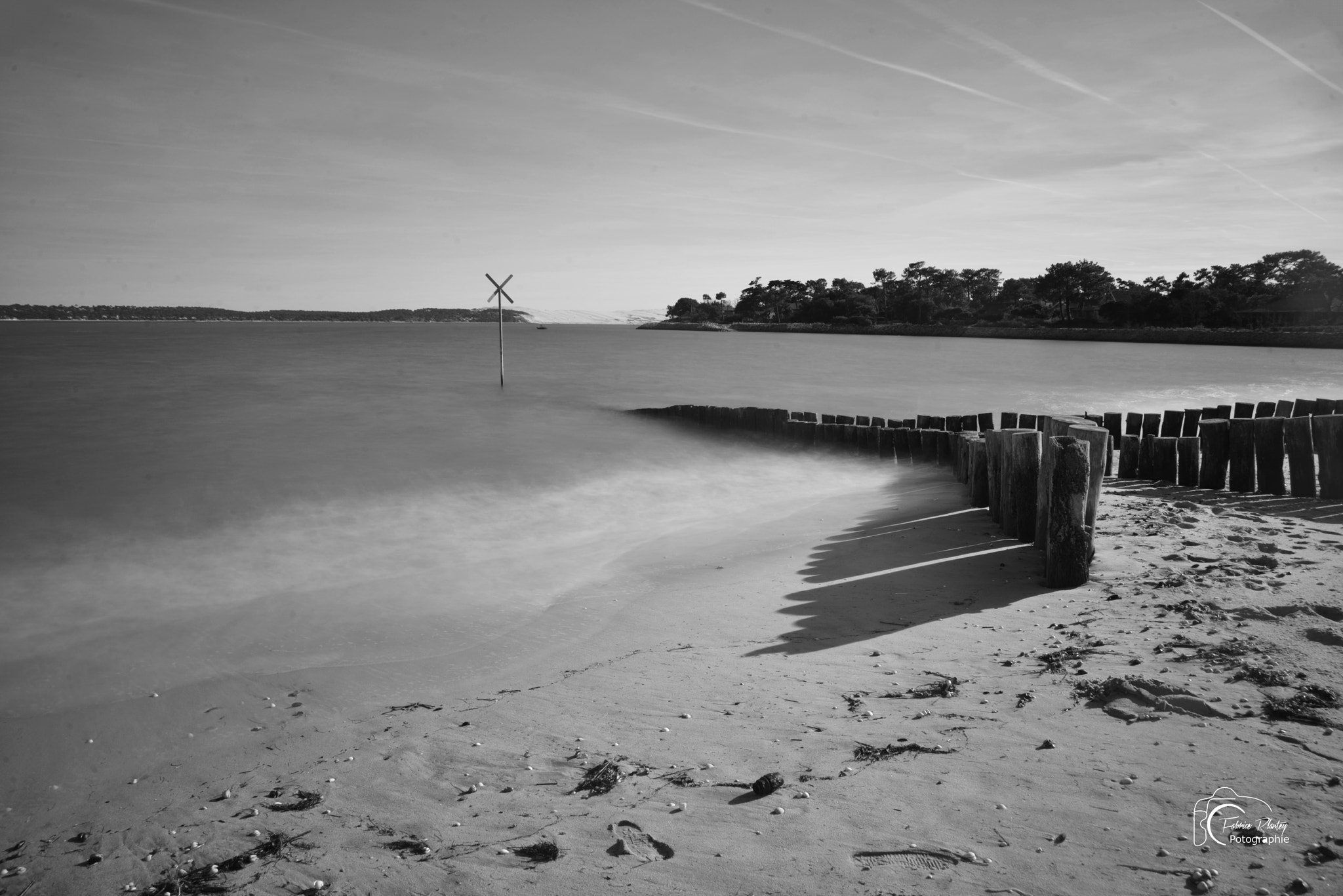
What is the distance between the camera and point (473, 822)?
3.36 meters

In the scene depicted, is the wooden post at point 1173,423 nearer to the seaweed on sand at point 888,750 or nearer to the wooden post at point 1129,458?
the wooden post at point 1129,458

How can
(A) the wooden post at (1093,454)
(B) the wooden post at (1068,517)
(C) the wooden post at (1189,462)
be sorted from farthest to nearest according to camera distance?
(C) the wooden post at (1189,462), (A) the wooden post at (1093,454), (B) the wooden post at (1068,517)

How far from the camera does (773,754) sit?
371cm

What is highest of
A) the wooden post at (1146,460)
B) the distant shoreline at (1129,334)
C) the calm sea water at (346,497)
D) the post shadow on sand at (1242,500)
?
the distant shoreline at (1129,334)

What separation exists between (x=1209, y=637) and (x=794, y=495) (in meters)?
8.02

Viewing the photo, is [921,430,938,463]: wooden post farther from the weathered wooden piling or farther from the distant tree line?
the distant tree line

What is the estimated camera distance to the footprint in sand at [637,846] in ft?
9.78

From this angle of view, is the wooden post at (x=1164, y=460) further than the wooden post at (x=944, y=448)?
No

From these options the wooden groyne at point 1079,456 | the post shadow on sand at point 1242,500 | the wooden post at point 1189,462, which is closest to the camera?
the wooden groyne at point 1079,456

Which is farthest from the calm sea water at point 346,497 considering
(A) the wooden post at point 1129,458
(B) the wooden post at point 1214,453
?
(B) the wooden post at point 1214,453

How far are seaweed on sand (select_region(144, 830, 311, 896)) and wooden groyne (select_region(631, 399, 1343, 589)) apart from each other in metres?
5.50

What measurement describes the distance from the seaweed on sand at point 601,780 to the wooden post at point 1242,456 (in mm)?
9445

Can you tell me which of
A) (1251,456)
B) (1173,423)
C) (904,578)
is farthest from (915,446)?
(904,578)

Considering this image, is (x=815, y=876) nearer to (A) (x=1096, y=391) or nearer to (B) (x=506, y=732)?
(B) (x=506, y=732)
